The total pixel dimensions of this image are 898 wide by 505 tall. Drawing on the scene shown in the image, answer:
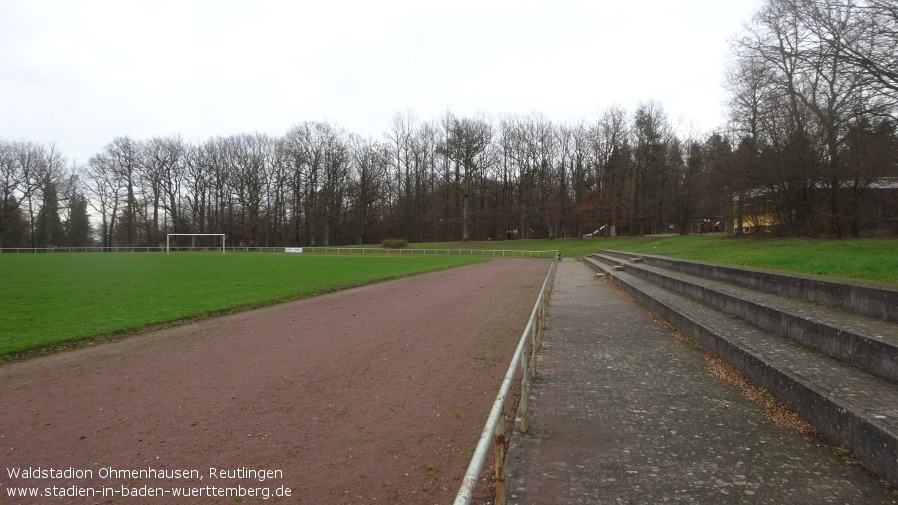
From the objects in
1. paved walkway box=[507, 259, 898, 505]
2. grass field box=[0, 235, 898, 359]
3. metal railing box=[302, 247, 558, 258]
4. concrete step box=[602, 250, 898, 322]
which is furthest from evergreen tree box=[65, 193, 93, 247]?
paved walkway box=[507, 259, 898, 505]

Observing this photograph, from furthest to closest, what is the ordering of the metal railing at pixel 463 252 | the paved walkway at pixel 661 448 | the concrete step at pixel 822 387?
the metal railing at pixel 463 252 < the concrete step at pixel 822 387 < the paved walkway at pixel 661 448

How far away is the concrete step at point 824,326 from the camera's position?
4534 millimetres

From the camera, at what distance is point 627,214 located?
56969 millimetres

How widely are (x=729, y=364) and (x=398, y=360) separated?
15.3ft

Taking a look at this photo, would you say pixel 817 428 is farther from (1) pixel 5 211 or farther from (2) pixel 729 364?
(1) pixel 5 211

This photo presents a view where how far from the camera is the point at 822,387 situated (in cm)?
418

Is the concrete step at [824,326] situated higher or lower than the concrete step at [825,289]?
lower

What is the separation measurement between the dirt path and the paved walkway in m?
0.71

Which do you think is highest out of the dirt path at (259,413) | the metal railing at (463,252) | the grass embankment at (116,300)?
the metal railing at (463,252)

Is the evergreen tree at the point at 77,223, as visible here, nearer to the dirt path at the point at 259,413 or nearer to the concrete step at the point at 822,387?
the dirt path at the point at 259,413

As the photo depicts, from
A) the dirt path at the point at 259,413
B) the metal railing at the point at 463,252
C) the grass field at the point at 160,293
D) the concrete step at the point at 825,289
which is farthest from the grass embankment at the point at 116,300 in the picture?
the metal railing at the point at 463,252

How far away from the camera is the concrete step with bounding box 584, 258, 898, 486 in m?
3.25

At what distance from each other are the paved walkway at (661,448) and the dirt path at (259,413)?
0.71 m

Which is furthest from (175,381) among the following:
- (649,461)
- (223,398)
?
(649,461)
